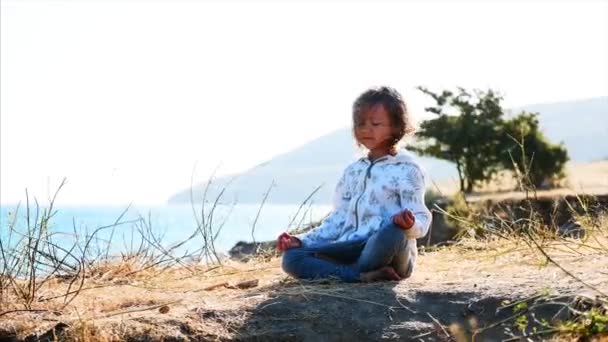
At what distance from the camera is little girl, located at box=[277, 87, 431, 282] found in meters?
5.21

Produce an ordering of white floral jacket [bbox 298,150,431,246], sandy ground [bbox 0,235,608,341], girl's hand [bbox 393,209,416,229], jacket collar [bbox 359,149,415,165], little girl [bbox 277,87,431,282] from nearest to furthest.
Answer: sandy ground [bbox 0,235,608,341] → girl's hand [bbox 393,209,416,229] → little girl [bbox 277,87,431,282] → white floral jacket [bbox 298,150,431,246] → jacket collar [bbox 359,149,415,165]

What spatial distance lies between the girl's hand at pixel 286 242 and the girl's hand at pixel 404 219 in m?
0.67

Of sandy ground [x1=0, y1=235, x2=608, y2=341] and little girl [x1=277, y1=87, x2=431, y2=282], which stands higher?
little girl [x1=277, y1=87, x2=431, y2=282]

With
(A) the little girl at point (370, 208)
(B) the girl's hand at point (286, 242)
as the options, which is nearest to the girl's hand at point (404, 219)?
(A) the little girl at point (370, 208)

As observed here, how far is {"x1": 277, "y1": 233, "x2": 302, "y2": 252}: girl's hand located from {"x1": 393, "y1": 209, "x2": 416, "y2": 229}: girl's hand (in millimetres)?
666

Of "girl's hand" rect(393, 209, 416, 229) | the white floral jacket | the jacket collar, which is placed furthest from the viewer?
the jacket collar

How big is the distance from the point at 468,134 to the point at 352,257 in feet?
91.1

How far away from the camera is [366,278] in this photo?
5.10 m

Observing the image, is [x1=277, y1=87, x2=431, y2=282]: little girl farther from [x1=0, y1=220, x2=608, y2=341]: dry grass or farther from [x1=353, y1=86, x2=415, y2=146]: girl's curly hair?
[x1=0, y1=220, x2=608, y2=341]: dry grass

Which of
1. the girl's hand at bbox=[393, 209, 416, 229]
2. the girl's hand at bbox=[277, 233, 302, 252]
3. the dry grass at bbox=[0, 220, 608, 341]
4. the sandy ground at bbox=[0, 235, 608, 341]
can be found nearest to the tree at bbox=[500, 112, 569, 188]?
the dry grass at bbox=[0, 220, 608, 341]

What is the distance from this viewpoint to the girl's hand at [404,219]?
5062mm

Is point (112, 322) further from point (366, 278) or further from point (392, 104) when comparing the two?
point (392, 104)

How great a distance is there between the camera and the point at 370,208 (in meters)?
5.52

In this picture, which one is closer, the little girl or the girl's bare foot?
the girl's bare foot
